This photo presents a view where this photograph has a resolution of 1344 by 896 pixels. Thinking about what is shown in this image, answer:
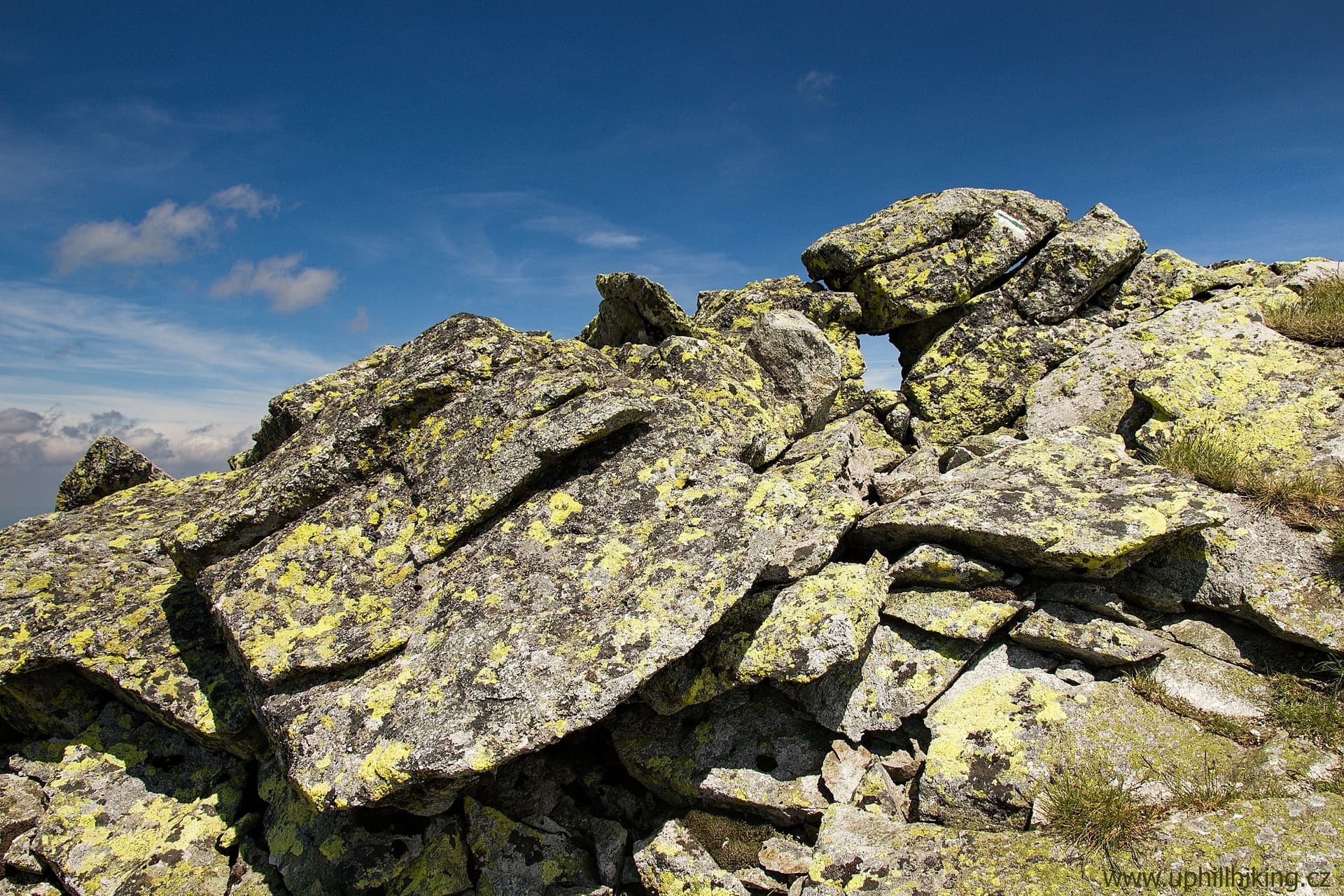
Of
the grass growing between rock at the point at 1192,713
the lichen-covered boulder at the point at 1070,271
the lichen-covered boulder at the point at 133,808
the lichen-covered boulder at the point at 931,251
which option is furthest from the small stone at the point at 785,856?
the lichen-covered boulder at the point at 1070,271

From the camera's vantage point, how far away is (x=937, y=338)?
14.5 m

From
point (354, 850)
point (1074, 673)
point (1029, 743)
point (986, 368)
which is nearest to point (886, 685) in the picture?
point (1029, 743)

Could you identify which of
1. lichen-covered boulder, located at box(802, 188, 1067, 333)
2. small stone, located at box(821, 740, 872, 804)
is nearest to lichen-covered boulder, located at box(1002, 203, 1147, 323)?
lichen-covered boulder, located at box(802, 188, 1067, 333)

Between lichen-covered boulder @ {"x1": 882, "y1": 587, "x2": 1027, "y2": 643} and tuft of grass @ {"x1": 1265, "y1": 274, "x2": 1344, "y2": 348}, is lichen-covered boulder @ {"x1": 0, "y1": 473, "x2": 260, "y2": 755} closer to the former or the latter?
lichen-covered boulder @ {"x1": 882, "y1": 587, "x2": 1027, "y2": 643}

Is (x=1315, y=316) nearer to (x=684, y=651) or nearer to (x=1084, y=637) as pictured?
(x=1084, y=637)

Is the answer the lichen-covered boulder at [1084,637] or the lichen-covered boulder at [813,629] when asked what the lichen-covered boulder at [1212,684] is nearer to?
the lichen-covered boulder at [1084,637]

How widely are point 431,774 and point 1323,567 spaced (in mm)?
10460

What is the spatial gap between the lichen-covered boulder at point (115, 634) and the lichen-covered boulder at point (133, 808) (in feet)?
1.84

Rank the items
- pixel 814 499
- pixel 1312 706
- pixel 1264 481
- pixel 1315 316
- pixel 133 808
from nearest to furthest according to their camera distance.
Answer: pixel 1312 706 < pixel 1264 481 < pixel 133 808 < pixel 814 499 < pixel 1315 316

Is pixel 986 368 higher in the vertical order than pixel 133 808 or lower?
higher

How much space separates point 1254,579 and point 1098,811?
12.5ft

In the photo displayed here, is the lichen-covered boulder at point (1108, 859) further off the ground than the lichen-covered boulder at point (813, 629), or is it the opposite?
the lichen-covered boulder at point (813, 629)

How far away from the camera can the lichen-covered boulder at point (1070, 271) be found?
14023 mm

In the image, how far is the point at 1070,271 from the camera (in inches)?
554
